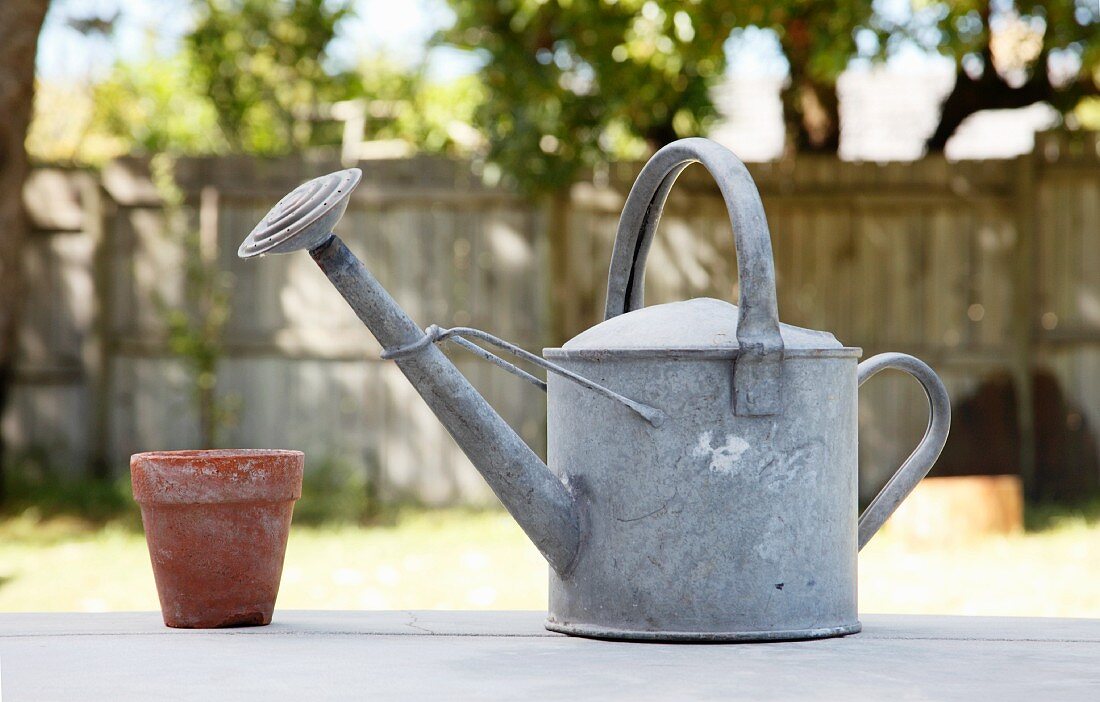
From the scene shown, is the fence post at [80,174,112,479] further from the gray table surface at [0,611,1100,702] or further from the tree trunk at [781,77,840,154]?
the gray table surface at [0,611,1100,702]

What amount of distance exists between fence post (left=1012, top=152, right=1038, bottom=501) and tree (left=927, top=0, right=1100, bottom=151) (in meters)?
0.44

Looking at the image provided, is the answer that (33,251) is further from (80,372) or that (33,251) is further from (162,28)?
(162,28)

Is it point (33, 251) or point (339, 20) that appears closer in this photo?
point (33, 251)

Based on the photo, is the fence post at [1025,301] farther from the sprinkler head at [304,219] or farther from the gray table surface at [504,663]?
the sprinkler head at [304,219]

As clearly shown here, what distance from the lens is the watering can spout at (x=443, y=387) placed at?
5.78ft

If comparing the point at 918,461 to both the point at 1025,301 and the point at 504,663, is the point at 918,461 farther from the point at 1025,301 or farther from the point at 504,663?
the point at 1025,301

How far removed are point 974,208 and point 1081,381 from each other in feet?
3.26

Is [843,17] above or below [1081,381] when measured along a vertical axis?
above

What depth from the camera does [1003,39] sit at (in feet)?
22.4

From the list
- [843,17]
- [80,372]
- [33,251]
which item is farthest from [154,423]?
[843,17]

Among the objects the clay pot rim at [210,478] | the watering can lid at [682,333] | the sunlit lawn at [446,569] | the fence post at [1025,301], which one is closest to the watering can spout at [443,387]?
the watering can lid at [682,333]

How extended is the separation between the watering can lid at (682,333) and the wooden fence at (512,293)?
4.07 m

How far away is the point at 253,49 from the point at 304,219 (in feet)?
21.6

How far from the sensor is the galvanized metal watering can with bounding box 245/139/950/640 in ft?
5.99
